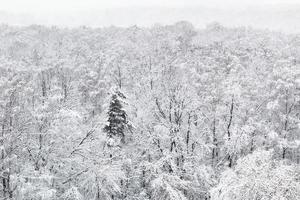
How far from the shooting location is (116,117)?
27.9 metres

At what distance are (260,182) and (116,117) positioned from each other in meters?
13.0

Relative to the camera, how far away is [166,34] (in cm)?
7819

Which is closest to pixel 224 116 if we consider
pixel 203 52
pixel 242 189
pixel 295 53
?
pixel 242 189

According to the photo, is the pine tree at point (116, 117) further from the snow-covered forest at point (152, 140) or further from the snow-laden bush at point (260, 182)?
the snow-laden bush at point (260, 182)

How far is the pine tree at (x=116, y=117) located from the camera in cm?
2780

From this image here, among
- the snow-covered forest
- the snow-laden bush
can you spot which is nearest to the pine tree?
the snow-covered forest

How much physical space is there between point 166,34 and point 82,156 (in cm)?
5635

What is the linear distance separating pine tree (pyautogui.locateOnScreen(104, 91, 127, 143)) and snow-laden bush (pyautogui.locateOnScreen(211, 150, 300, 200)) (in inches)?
405

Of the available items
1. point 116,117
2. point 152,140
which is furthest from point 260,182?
point 116,117

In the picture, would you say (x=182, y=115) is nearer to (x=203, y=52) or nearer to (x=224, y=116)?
(x=224, y=116)

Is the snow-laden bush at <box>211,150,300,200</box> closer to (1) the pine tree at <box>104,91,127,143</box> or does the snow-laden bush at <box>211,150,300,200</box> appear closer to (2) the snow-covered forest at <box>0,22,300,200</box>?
(2) the snow-covered forest at <box>0,22,300,200</box>

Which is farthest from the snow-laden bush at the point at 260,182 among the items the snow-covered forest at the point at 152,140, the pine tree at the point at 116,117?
the pine tree at the point at 116,117

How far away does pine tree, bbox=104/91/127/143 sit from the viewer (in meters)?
27.8

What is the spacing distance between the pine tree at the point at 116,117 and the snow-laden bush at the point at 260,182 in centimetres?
1029
